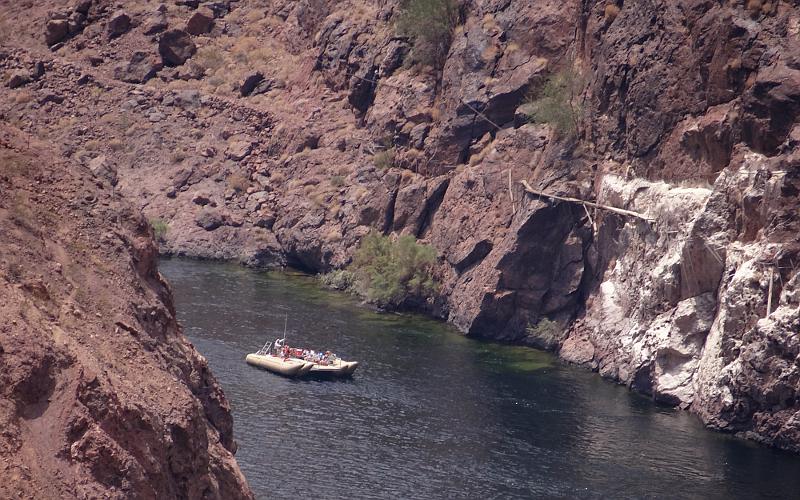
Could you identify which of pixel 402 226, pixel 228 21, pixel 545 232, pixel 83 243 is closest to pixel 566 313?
pixel 545 232

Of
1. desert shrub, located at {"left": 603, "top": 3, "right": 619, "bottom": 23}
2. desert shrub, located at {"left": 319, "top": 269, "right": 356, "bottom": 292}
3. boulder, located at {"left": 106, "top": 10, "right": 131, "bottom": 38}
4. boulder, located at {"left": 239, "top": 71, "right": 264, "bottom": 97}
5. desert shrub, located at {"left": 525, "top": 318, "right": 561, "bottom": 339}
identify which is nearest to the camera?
desert shrub, located at {"left": 525, "top": 318, "right": 561, "bottom": 339}

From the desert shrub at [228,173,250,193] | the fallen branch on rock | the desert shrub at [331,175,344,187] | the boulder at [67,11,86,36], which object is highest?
the boulder at [67,11,86,36]

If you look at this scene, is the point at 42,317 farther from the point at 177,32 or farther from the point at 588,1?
the point at 177,32

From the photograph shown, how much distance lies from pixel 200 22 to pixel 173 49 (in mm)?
4679

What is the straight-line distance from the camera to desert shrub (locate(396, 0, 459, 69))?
82.9 metres

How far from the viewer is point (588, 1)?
72125 millimetres

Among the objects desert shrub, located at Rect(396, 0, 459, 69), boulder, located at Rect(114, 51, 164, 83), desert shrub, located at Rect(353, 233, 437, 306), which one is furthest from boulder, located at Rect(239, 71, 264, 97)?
desert shrub, located at Rect(353, 233, 437, 306)

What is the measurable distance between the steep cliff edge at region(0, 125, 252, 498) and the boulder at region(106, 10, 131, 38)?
81.0m

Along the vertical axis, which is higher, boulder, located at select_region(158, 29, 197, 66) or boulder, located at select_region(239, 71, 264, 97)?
boulder, located at select_region(158, 29, 197, 66)

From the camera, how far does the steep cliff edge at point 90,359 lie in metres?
19.0

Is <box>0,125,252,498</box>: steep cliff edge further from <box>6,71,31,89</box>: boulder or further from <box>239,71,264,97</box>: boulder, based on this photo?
<box>6,71,31,89</box>: boulder

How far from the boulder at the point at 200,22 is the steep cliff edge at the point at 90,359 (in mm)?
80326

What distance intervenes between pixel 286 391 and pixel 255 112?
45822 millimetres

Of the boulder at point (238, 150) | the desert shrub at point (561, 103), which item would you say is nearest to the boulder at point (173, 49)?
the boulder at point (238, 150)
